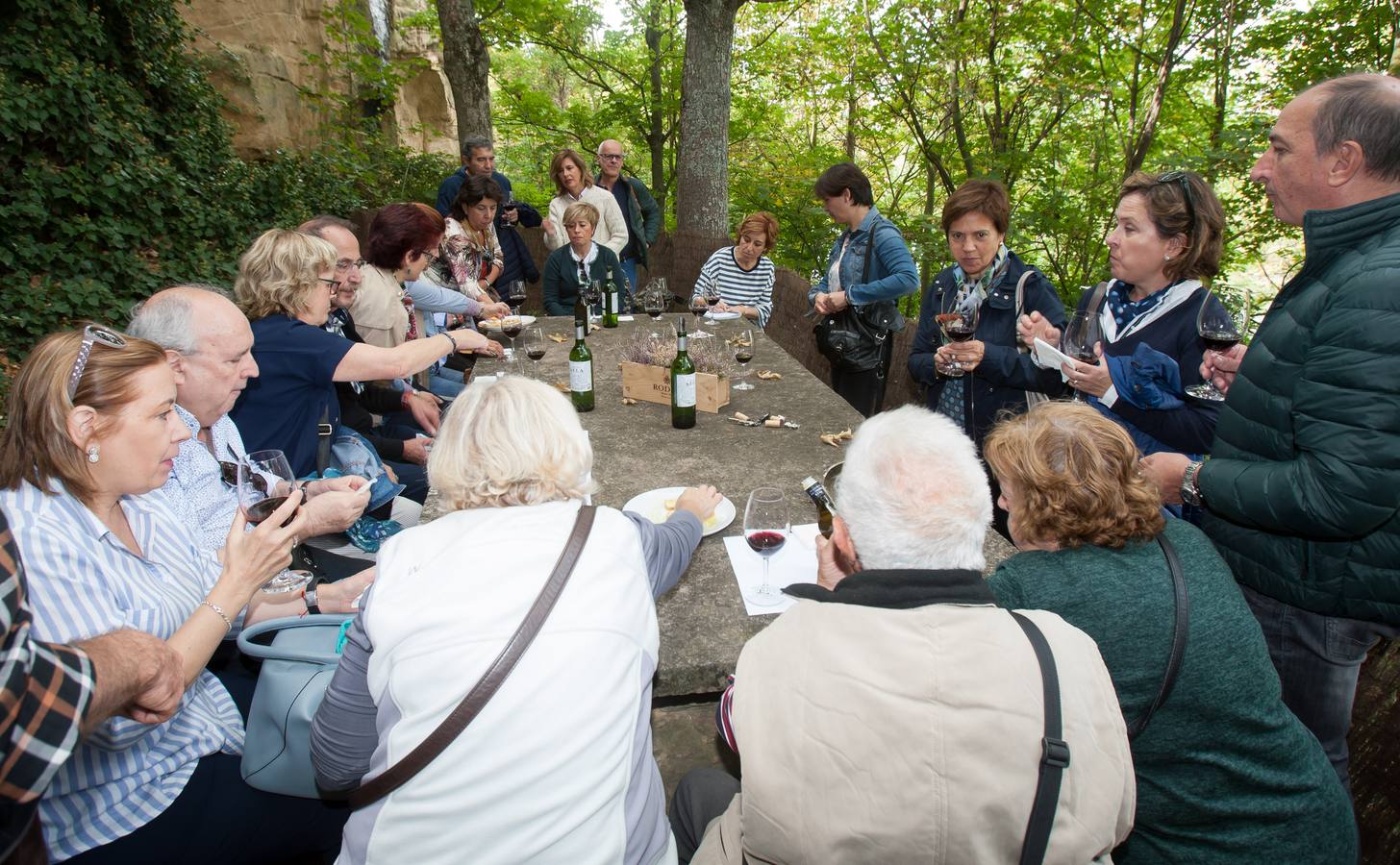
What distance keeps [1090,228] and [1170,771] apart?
7.42 meters

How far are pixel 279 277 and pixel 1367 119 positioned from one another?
3.52 m

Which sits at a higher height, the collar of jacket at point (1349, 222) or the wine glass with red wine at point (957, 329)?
the collar of jacket at point (1349, 222)

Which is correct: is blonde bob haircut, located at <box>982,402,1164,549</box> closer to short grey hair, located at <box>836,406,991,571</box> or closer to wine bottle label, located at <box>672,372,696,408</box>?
short grey hair, located at <box>836,406,991,571</box>

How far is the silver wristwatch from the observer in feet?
6.27

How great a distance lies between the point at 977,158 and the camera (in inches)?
328

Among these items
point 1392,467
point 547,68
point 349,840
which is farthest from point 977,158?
point 547,68

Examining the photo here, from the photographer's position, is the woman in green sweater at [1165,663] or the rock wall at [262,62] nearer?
the woman in green sweater at [1165,663]

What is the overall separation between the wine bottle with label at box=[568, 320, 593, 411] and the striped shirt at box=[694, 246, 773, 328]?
270 cm

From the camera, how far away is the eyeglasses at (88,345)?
1.62 meters

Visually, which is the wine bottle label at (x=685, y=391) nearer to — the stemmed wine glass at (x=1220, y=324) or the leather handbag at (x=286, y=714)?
the leather handbag at (x=286, y=714)

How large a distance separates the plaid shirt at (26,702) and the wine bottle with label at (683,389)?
2087 mm

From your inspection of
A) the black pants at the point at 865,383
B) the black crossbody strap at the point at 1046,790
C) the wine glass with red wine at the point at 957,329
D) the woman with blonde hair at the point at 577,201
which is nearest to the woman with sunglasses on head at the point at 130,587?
the black crossbody strap at the point at 1046,790

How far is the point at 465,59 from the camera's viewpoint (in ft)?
28.9

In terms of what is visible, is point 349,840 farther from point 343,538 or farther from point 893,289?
point 893,289
